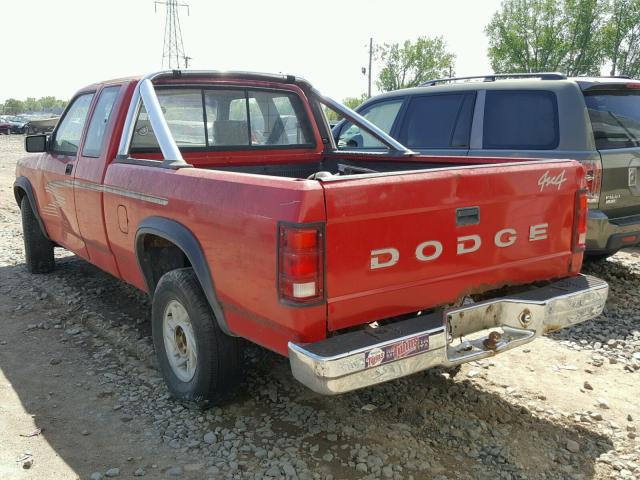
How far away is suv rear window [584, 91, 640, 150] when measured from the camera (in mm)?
5324

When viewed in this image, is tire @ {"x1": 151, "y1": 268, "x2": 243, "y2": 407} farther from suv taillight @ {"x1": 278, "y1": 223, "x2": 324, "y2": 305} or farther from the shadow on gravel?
suv taillight @ {"x1": 278, "y1": 223, "x2": 324, "y2": 305}

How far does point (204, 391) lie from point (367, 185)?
1.58 meters

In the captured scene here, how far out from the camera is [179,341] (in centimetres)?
Result: 360

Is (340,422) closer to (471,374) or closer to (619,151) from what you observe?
(471,374)

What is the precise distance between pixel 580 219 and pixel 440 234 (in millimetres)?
1057

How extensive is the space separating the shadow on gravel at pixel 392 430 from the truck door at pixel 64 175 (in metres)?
1.37

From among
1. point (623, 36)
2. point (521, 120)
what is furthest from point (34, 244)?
point (623, 36)

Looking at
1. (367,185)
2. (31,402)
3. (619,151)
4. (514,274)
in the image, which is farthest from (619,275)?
(31,402)

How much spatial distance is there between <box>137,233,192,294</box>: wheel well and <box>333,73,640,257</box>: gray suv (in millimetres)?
3441

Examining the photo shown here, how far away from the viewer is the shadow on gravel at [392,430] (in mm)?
2936

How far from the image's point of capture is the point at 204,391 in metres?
3.35

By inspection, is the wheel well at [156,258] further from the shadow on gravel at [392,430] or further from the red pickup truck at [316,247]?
the shadow on gravel at [392,430]

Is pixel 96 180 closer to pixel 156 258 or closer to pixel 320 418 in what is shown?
pixel 156 258

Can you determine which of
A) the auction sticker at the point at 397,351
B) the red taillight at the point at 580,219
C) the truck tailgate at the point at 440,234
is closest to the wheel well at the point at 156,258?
the truck tailgate at the point at 440,234
